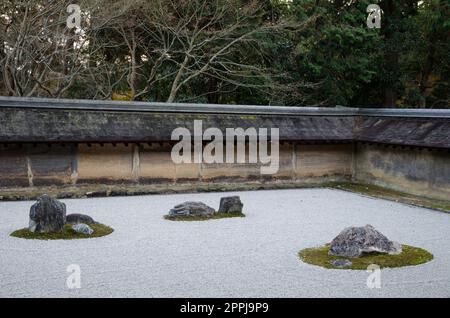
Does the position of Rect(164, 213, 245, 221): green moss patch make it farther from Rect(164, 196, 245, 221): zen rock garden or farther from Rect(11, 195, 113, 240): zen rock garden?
Rect(11, 195, 113, 240): zen rock garden

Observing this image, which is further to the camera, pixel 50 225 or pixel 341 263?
pixel 50 225

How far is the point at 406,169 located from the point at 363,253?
8.56 metres

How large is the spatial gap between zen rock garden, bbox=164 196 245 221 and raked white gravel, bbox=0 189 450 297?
0.36 meters

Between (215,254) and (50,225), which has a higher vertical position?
(50,225)

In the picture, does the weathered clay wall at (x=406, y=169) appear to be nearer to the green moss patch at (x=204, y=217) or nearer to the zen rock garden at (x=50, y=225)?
the green moss patch at (x=204, y=217)

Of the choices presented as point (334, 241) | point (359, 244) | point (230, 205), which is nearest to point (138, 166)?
point (230, 205)

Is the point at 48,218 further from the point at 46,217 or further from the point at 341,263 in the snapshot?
the point at 341,263

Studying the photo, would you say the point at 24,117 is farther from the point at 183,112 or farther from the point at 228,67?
the point at 228,67

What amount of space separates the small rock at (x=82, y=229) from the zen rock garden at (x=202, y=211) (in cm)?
226

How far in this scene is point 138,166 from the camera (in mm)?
16359

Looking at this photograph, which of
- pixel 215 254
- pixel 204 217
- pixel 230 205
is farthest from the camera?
pixel 230 205

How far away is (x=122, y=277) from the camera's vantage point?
7688 mm

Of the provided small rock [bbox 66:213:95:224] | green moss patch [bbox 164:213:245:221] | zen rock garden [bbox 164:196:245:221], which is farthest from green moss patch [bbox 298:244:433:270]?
small rock [bbox 66:213:95:224]
